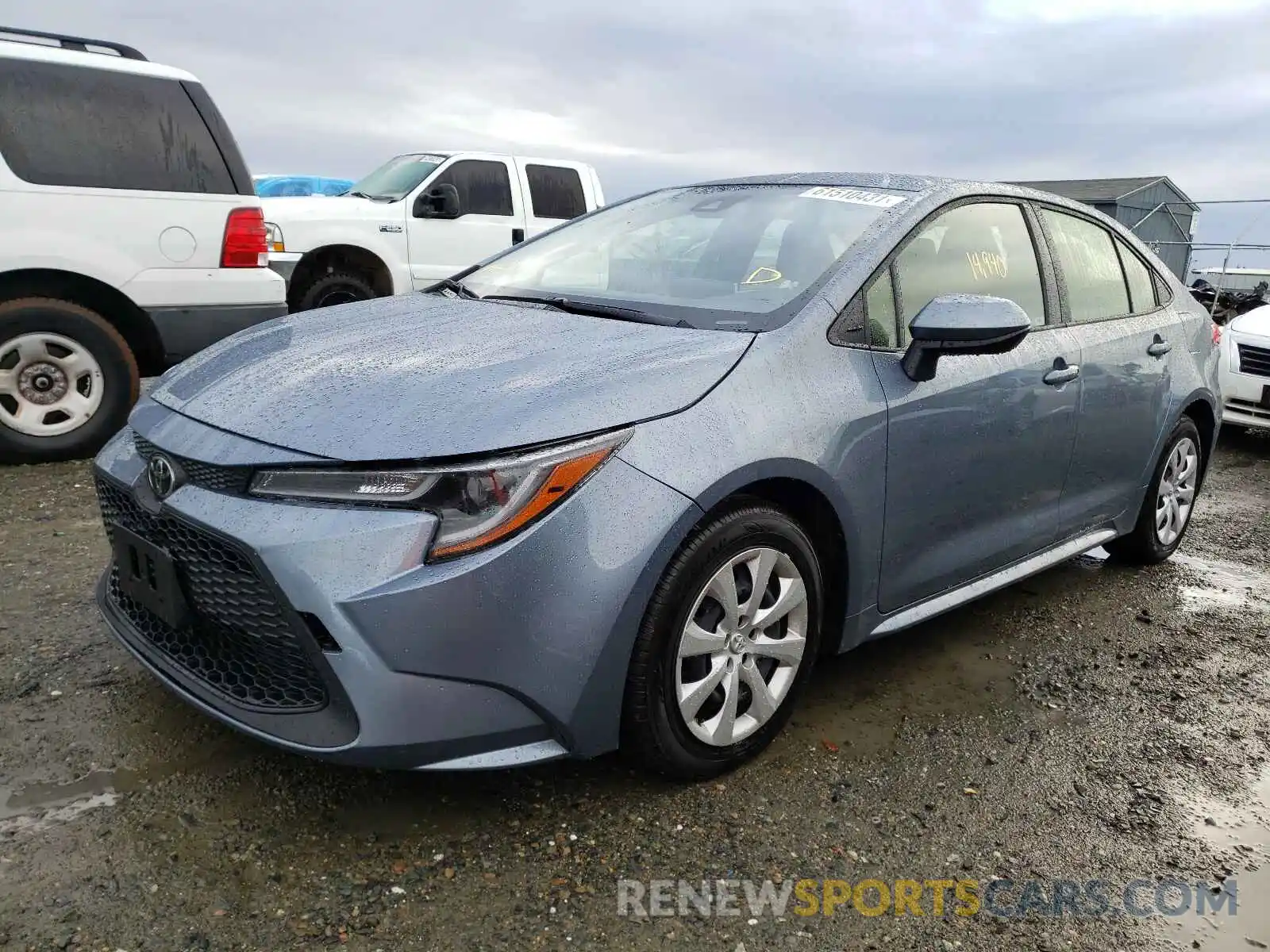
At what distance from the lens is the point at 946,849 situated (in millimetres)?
2375

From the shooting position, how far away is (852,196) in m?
3.19

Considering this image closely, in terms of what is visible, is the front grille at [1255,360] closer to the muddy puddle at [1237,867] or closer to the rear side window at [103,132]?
the muddy puddle at [1237,867]

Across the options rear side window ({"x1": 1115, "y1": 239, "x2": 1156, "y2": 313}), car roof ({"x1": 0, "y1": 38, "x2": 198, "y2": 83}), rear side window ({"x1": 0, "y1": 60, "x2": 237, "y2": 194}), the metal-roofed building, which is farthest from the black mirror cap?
the metal-roofed building

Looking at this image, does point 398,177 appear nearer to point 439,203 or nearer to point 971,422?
point 439,203

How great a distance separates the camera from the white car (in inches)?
284

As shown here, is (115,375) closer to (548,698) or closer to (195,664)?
(195,664)

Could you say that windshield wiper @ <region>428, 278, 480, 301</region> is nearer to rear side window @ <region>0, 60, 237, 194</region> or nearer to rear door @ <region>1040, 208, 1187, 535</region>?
rear door @ <region>1040, 208, 1187, 535</region>

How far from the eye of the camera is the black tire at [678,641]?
2258 mm

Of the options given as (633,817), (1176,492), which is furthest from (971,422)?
(1176,492)

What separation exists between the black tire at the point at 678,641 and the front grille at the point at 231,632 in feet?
2.27

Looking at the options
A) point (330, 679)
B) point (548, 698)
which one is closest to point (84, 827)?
point (330, 679)

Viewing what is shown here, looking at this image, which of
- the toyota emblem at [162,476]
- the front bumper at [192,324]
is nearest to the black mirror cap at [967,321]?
the toyota emblem at [162,476]

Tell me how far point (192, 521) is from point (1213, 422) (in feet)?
13.9

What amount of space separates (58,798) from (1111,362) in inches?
138
